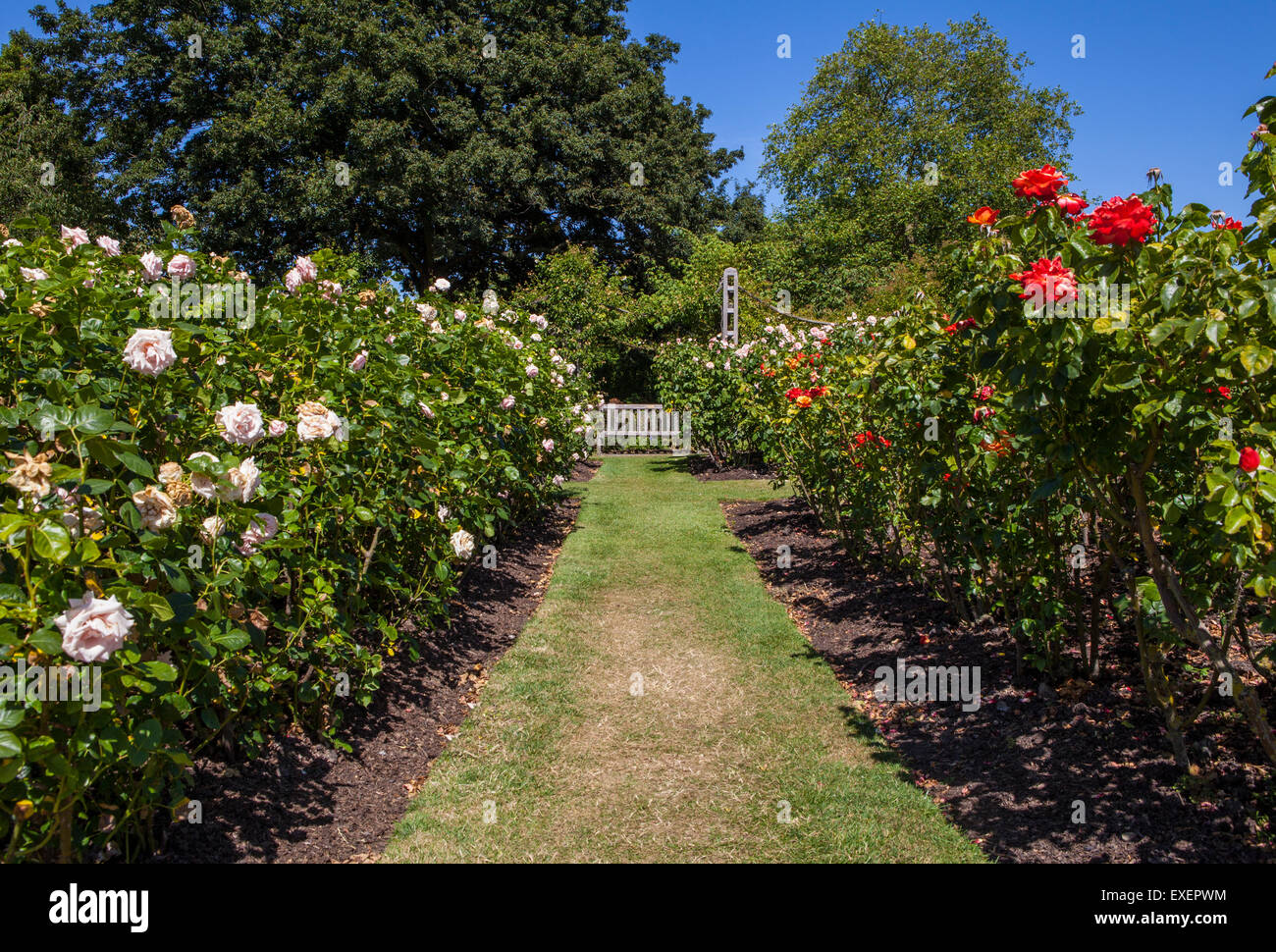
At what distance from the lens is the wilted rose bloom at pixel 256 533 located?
2.44m

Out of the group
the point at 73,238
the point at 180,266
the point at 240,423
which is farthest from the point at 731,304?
the point at 240,423

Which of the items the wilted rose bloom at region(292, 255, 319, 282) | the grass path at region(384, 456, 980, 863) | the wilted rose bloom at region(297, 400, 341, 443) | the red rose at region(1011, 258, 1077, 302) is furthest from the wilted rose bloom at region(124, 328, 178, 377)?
the red rose at region(1011, 258, 1077, 302)

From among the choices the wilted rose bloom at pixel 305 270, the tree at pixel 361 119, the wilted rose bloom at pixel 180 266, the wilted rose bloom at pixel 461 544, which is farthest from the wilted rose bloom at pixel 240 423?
the tree at pixel 361 119

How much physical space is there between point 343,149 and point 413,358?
1917 cm

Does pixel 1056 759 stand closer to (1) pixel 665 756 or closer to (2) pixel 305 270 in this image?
(1) pixel 665 756

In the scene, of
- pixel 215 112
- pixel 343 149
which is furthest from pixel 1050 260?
pixel 215 112

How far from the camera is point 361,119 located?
19.9 meters

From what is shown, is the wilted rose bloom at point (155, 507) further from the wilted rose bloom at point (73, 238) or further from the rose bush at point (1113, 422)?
the rose bush at point (1113, 422)

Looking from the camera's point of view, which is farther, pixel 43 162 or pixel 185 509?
pixel 43 162

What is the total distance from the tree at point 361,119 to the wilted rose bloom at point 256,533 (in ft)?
62.2

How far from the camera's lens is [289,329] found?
3328 millimetres

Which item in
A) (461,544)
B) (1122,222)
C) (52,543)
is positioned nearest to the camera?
(52,543)

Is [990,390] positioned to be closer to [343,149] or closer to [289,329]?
[289,329]

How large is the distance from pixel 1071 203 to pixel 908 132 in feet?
111
